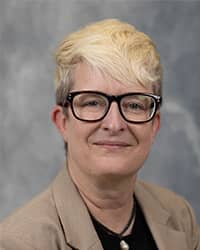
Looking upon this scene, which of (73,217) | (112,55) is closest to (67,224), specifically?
(73,217)

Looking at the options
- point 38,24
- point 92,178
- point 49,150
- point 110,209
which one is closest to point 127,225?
point 110,209

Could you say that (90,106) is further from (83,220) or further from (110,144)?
(83,220)

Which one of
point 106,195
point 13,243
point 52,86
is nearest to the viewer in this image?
point 13,243

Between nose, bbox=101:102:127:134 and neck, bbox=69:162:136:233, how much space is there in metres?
0.17

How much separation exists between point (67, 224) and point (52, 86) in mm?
1057

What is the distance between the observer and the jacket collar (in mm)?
2068

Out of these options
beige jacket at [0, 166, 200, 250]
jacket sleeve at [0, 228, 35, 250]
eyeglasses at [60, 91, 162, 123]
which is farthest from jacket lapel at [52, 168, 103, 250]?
eyeglasses at [60, 91, 162, 123]

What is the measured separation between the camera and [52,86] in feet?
9.91

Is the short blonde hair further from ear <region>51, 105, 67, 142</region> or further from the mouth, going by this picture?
the mouth

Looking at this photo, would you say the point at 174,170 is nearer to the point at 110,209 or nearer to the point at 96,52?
the point at 110,209

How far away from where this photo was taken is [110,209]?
87.0 inches

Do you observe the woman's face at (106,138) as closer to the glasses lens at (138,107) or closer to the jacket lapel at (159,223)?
the glasses lens at (138,107)

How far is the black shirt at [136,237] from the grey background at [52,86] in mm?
788

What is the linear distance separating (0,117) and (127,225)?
3.10 ft
